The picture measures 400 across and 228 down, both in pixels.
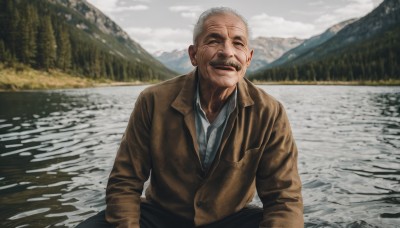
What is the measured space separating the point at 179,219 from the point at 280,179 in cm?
118

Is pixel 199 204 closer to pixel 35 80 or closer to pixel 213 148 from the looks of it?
pixel 213 148

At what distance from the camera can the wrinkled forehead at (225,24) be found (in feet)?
12.4

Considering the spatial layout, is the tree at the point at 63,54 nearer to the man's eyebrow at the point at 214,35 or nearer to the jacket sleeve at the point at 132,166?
the jacket sleeve at the point at 132,166

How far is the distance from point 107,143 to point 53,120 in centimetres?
979

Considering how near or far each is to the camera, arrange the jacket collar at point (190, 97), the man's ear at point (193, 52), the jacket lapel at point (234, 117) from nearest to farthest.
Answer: the jacket lapel at point (234, 117), the jacket collar at point (190, 97), the man's ear at point (193, 52)

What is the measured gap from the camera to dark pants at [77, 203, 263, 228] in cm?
390

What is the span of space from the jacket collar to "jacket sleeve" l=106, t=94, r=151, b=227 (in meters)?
0.37

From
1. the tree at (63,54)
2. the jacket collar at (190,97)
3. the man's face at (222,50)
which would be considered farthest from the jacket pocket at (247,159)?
the tree at (63,54)

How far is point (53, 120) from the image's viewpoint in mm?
23141

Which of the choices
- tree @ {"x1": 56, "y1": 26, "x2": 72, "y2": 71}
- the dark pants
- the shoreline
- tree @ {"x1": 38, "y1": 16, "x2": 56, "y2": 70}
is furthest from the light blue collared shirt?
tree @ {"x1": 56, "y1": 26, "x2": 72, "y2": 71}

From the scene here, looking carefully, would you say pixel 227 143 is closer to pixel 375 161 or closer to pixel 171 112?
pixel 171 112

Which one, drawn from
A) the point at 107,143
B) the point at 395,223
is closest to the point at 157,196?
the point at 395,223

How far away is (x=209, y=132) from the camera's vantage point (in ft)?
12.3

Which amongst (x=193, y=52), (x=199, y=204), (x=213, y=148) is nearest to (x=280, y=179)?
(x=213, y=148)
